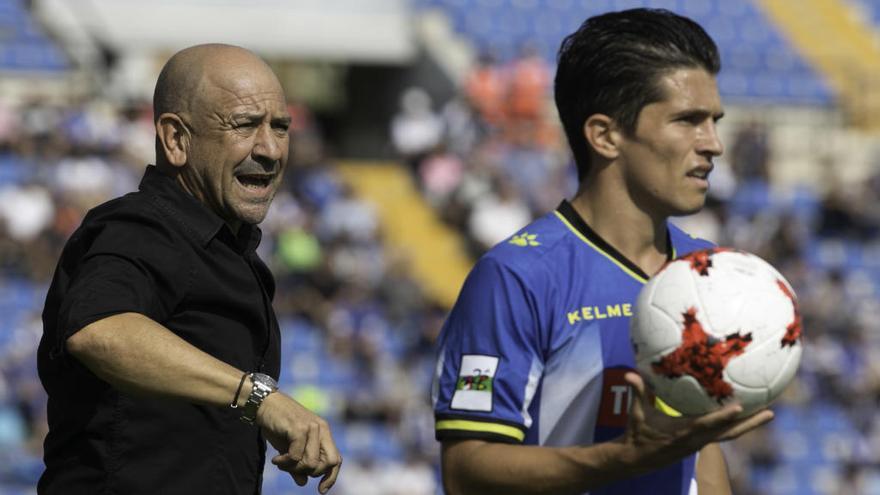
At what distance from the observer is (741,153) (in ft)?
57.0

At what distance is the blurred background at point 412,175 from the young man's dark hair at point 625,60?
8603 mm

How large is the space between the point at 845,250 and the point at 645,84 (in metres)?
13.3

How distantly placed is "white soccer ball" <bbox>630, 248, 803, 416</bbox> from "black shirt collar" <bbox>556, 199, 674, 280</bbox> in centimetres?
47

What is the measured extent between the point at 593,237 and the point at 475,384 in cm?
57

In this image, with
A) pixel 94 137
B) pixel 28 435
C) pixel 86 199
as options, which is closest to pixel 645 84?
pixel 28 435

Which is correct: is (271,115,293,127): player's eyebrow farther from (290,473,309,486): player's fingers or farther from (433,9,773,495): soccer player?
(290,473,309,486): player's fingers

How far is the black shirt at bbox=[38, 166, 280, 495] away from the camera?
3.36m

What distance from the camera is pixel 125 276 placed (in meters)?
3.23

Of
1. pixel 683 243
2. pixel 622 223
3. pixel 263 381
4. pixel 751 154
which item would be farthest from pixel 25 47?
pixel 263 381

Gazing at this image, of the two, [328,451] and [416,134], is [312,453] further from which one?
[416,134]

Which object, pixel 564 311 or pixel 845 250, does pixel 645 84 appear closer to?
pixel 564 311

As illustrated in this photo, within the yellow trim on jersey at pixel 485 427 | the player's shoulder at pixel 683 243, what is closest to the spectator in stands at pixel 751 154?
the player's shoulder at pixel 683 243

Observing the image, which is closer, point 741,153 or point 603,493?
point 603,493

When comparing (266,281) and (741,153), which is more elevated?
(741,153)
